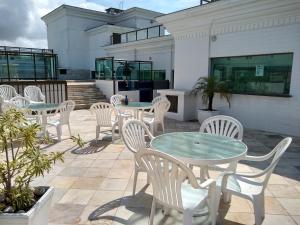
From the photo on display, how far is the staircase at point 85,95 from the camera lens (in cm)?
1124

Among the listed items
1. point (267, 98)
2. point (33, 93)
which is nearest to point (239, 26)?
point (267, 98)

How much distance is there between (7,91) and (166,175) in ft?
28.9

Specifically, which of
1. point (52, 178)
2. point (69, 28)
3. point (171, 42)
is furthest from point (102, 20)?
point (52, 178)

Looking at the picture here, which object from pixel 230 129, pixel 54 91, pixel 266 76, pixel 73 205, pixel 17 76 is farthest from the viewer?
pixel 17 76

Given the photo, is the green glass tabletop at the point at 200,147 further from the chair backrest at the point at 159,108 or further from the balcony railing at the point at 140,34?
the balcony railing at the point at 140,34

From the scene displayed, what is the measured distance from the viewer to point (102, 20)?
2030 centimetres

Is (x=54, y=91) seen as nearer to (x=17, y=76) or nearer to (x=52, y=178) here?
(x=17, y=76)

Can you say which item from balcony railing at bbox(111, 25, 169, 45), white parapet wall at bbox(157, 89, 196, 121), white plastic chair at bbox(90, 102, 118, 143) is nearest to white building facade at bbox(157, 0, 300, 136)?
white parapet wall at bbox(157, 89, 196, 121)

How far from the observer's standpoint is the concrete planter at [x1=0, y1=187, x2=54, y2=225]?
1.65 meters

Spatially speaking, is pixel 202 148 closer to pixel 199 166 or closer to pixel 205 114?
pixel 199 166

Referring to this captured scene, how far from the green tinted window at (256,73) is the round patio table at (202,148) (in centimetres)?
414

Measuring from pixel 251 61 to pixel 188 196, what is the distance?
5604 millimetres

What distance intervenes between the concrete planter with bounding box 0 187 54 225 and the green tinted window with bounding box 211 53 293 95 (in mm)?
6027

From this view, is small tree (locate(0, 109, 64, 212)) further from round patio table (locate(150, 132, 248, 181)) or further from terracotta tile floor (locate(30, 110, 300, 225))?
round patio table (locate(150, 132, 248, 181))
